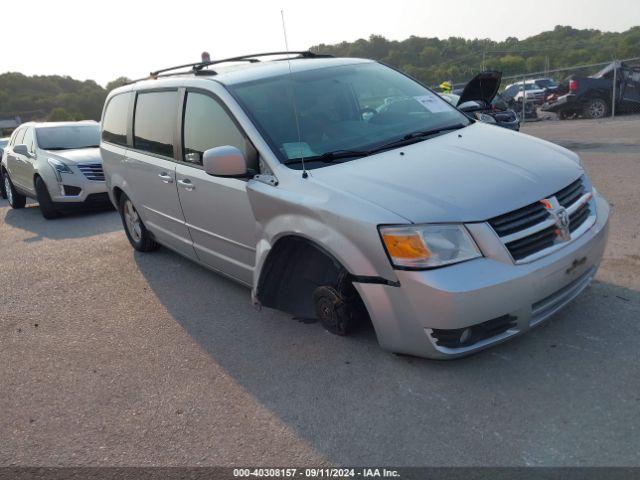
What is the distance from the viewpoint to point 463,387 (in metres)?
3.11

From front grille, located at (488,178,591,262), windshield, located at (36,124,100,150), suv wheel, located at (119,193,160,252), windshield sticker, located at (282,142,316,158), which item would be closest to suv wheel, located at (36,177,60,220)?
windshield, located at (36,124,100,150)

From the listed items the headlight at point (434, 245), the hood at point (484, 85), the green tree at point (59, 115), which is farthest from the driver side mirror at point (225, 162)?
the green tree at point (59, 115)

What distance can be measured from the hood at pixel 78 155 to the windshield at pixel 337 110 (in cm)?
621

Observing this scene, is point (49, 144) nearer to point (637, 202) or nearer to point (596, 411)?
point (637, 202)

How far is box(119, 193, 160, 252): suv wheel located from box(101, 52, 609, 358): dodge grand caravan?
3.23 ft

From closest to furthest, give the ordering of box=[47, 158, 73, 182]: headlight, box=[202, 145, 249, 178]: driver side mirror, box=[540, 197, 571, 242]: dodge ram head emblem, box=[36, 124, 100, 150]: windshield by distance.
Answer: box=[540, 197, 571, 242]: dodge ram head emblem < box=[202, 145, 249, 178]: driver side mirror < box=[47, 158, 73, 182]: headlight < box=[36, 124, 100, 150]: windshield

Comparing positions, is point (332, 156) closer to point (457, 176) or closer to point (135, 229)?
point (457, 176)

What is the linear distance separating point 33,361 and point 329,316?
217 centimetres

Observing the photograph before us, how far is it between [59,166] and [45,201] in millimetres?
712

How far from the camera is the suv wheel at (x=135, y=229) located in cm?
625

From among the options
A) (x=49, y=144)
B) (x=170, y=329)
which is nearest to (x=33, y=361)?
(x=170, y=329)

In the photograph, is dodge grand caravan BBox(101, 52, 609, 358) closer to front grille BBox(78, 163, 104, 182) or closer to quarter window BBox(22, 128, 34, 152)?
front grille BBox(78, 163, 104, 182)

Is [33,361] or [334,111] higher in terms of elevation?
[334,111]

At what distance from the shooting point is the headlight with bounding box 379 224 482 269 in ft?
9.72
